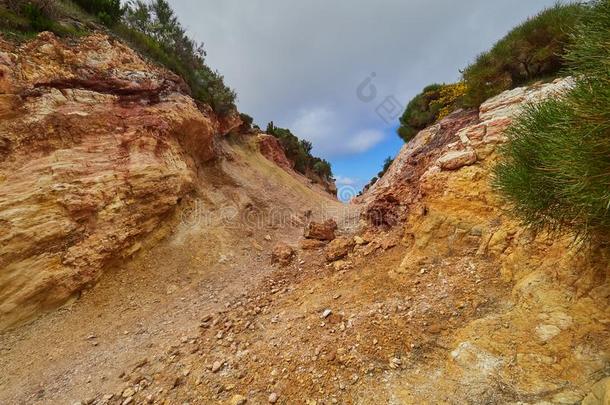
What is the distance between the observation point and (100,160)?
307 inches

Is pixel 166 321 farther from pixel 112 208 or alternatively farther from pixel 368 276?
pixel 368 276

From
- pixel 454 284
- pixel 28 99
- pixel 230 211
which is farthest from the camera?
pixel 230 211

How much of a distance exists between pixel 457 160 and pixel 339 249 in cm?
337

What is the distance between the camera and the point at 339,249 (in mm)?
7430

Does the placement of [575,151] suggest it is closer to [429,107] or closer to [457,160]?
[457,160]

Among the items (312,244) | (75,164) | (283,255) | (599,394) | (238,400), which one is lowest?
(599,394)

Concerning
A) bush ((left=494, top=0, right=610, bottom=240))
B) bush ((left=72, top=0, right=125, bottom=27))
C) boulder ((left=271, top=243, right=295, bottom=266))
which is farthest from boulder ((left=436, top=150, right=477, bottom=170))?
bush ((left=72, top=0, right=125, bottom=27))

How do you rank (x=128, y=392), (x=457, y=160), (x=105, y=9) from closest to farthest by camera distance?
(x=128, y=392), (x=457, y=160), (x=105, y=9)

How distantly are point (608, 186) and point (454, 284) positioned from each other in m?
2.66

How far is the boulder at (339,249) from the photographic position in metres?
7.36

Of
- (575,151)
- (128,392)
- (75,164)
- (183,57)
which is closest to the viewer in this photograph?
(575,151)

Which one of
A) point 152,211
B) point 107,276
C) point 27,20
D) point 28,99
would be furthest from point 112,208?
point 27,20

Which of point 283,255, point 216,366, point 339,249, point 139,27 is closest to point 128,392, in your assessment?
point 216,366

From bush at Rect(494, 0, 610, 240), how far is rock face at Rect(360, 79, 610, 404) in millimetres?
502
